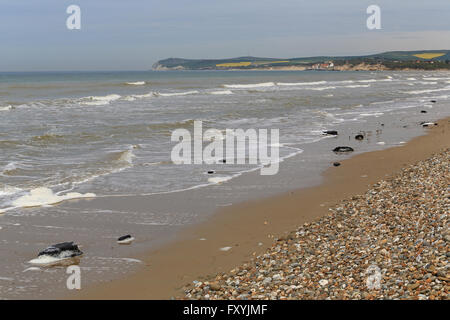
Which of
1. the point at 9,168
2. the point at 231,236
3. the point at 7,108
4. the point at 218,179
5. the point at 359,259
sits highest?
the point at 7,108

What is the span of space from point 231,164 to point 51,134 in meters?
8.91

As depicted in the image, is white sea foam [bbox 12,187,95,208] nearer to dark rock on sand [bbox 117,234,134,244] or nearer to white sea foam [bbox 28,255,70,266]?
dark rock on sand [bbox 117,234,134,244]

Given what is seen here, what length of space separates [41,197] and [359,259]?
7071 millimetres

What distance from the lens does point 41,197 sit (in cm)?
1026

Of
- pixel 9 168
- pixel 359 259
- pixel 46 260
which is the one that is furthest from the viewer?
pixel 9 168

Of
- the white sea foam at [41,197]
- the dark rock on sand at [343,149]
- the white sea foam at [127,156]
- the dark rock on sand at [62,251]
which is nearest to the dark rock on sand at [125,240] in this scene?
the dark rock on sand at [62,251]

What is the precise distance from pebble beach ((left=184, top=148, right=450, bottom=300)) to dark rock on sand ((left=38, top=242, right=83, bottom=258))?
218 centimetres

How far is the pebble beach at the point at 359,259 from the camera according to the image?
520 centimetres

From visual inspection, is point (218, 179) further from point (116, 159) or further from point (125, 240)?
point (125, 240)

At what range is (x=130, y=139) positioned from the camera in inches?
742

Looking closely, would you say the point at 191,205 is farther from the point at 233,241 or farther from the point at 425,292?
the point at 425,292

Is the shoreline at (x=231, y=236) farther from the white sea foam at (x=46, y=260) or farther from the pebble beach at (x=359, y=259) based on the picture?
the white sea foam at (x=46, y=260)

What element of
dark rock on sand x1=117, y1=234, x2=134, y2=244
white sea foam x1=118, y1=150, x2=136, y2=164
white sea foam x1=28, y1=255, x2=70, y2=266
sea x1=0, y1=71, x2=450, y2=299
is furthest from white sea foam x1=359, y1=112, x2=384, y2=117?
white sea foam x1=28, y1=255, x2=70, y2=266

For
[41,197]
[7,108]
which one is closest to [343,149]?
[41,197]
